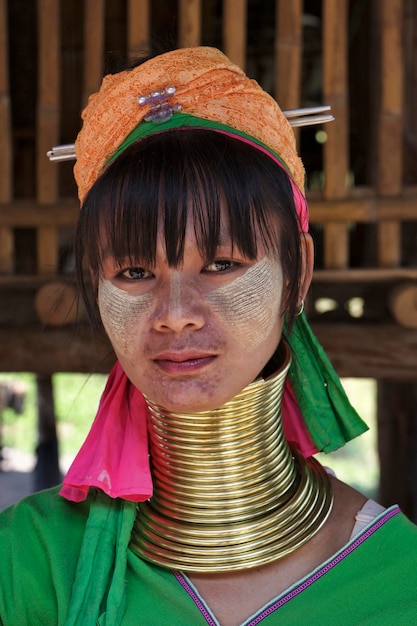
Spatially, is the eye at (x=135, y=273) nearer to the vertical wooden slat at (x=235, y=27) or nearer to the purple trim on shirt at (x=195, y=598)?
the purple trim on shirt at (x=195, y=598)

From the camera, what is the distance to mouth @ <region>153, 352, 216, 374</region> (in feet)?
4.95

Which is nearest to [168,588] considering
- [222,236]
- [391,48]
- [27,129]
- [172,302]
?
[172,302]

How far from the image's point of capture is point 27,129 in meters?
4.11

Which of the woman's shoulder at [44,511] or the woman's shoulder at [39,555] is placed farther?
the woman's shoulder at [44,511]

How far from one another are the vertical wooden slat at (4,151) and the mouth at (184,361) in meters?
1.56

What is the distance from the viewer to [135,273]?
5.25 ft

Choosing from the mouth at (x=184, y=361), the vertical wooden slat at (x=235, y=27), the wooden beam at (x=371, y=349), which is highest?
the vertical wooden slat at (x=235, y=27)

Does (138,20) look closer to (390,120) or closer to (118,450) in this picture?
(390,120)

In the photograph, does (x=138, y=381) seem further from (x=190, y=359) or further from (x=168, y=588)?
(x=168, y=588)

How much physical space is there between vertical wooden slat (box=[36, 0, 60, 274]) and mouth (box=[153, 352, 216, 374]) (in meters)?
1.46

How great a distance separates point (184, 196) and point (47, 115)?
159 centimetres

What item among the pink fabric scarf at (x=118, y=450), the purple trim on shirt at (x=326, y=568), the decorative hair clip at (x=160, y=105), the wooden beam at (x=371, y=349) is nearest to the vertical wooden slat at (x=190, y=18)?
the wooden beam at (x=371, y=349)

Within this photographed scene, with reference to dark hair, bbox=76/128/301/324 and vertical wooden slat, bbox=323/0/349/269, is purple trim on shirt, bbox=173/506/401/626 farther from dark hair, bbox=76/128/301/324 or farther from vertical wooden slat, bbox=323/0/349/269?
vertical wooden slat, bbox=323/0/349/269

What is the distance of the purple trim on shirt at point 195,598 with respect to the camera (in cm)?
158
